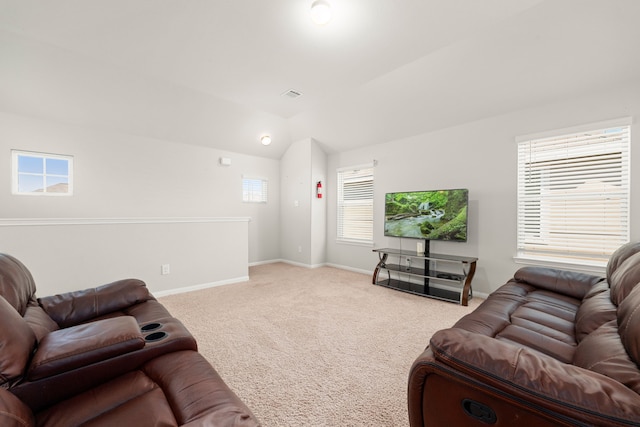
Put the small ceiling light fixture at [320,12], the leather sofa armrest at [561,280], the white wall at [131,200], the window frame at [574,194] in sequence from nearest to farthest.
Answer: the leather sofa armrest at [561,280], the small ceiling light fixture at [320,12], the window frame at [574,194], the white wall at [131,200]

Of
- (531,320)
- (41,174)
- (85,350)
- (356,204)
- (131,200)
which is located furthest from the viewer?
(356,204)

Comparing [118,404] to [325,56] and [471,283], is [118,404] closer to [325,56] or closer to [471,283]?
[325,56]

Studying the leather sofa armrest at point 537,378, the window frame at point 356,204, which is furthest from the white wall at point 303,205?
the leather sofa armrest at point 537,378

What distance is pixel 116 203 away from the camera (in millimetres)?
4258

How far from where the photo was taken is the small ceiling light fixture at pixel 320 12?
7.45 feet

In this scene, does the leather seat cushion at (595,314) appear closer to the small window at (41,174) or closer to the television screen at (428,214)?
the television screen at (428,214)

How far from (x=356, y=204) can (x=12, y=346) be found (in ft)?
15.6

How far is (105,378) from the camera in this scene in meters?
1.10

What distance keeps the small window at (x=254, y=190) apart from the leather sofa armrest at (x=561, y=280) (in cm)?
475

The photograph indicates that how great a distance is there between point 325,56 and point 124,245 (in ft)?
10.9

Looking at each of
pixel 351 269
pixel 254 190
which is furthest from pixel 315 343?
pixel 254 190

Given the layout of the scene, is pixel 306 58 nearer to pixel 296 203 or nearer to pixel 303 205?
pixel 303 205

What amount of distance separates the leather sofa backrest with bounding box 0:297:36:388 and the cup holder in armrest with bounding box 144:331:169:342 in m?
0.39

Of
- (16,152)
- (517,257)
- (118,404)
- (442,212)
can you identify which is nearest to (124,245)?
(16,152)
